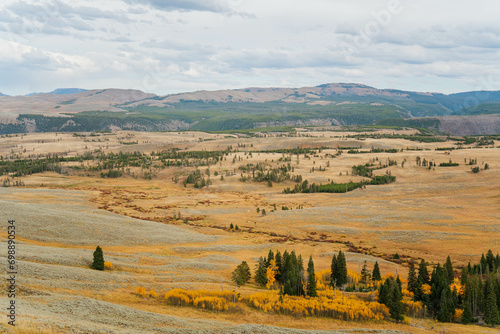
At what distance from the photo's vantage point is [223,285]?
173ft

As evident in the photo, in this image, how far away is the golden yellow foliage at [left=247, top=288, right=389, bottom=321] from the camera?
45625 mm

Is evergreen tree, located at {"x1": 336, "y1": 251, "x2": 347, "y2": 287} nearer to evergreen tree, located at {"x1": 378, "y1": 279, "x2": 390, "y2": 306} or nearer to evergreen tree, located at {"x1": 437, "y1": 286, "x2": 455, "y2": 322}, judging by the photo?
evergreen tree, located at {"x1": 378, "y1": 279, "x2": 390, "y2": 306}

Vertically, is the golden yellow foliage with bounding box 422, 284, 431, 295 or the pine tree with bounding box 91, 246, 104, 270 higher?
the pine tree with bounding box 91, 246, 104, 270

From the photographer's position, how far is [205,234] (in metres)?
88.9

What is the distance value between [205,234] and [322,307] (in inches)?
1830

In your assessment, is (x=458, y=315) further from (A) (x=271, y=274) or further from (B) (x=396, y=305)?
(A) (x=271, y=274)

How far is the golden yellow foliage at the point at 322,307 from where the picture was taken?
4562cm

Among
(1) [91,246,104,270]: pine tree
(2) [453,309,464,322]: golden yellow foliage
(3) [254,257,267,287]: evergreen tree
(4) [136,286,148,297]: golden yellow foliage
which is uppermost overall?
(1) [91,246,104,270]: pine tree

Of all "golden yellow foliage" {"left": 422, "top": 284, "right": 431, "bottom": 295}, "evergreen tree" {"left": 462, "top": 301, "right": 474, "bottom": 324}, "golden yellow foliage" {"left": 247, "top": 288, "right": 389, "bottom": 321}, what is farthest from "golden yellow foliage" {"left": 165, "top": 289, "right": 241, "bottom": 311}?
"evergreen tree" {"left": 462, "top": 301, "right": 474, "bottom": 324}

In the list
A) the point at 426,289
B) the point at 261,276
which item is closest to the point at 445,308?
the point at 426,289

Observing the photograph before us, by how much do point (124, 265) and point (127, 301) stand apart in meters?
14.4

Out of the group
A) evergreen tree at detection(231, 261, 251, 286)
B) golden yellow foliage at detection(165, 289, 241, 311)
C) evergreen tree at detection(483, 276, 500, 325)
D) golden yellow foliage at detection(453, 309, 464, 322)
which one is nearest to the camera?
golden yellow foliage at detection(165, 289, 241, 311)

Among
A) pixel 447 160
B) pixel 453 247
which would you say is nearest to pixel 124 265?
pixel 453 247

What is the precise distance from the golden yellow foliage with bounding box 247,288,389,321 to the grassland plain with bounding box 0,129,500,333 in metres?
1.55
